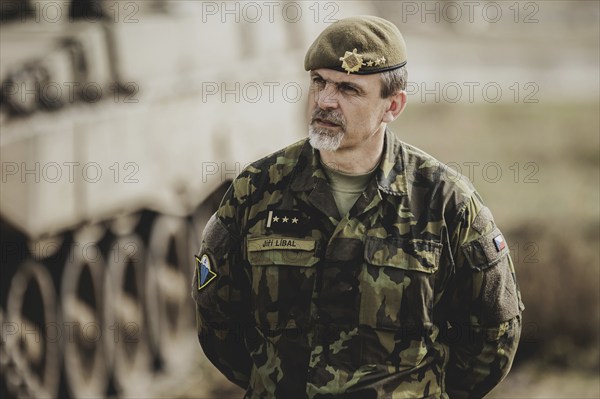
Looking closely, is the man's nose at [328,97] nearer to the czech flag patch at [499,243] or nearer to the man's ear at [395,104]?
the man's ear at [395,104]

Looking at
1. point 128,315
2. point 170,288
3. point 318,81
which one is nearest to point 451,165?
point 170,288

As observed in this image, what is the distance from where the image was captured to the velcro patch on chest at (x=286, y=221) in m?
3.87

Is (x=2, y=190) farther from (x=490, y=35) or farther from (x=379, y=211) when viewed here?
(x=490, y=35)

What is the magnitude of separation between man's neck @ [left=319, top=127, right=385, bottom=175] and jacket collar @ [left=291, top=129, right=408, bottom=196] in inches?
1.1

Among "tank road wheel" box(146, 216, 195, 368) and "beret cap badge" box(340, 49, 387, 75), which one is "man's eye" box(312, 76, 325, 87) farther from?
"tank road wheel" box(146, 216, 195, 368)

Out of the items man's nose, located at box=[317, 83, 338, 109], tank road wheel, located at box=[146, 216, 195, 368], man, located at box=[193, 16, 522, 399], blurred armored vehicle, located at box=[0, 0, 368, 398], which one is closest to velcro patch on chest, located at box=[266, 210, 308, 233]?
man, located at box=[193, 16, 522, 399]

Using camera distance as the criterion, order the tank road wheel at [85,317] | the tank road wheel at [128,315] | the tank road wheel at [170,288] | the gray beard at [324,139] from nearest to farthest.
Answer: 1. the gray beard at [324,139]
2. the tank road wheel at [85,317]
3. the tank road wheel at [128,315]
4. the tank road wheel at [170,288]

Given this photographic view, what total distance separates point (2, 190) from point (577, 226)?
5796 mm

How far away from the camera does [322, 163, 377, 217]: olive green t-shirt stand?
12.7 ft

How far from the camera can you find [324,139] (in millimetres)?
3748

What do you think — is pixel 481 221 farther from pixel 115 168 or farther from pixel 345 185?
pixel 115 168

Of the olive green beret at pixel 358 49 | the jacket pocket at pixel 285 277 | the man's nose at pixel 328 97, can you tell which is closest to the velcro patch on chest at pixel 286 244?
the jacket pocket at pixel 285 277

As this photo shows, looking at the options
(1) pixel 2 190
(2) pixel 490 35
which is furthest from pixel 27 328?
(2) pixel 490 35

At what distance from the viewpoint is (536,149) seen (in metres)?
18.5
